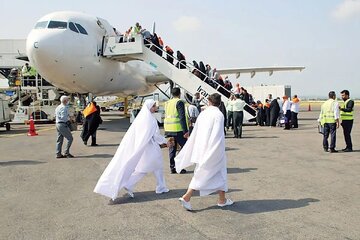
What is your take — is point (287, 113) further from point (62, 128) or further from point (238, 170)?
point (62, 128)

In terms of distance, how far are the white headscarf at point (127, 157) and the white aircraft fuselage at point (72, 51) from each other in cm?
1106

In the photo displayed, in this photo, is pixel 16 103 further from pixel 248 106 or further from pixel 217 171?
pixel 217 171

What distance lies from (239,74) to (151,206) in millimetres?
28955

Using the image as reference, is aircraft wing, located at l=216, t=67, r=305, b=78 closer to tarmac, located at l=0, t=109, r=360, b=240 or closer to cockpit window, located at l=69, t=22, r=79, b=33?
cockpit window, located at l=69, t=22, r=79, b=33

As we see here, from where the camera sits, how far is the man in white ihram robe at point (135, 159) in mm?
5793

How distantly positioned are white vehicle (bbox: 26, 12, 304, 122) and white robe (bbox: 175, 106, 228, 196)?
12073 mm

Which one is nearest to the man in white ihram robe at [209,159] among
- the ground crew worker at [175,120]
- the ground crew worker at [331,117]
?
the ground crew worker at [175,120]

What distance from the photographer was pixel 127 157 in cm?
592

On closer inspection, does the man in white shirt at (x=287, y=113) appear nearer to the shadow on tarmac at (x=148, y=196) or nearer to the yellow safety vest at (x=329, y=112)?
the yellow safety vest at (x=329, y=112)

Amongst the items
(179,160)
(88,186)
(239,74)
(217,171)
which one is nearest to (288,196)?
(217,171)

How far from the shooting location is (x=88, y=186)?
6.90 m

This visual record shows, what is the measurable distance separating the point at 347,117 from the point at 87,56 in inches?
445

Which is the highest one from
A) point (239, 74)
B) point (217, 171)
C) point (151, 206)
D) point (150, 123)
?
point (239, 74)

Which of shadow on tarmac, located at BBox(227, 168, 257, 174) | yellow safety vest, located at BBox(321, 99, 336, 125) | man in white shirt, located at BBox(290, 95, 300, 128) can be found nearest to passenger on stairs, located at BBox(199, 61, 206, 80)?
man in white shirt, located at BBox(290, 95, 300, 128)
